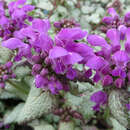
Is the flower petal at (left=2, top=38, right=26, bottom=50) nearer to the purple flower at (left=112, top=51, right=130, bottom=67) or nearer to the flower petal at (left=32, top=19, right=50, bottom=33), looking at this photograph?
the flower petal at (left=32, top=19, right=50, bottom=33)

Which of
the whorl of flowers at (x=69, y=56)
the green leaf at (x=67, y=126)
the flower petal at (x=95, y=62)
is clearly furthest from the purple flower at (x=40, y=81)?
the green leaf at (x=67, y=126)

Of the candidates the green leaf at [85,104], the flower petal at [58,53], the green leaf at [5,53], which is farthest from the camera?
the green leaf at [85,104]

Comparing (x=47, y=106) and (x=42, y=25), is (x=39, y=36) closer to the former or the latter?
(x=42, y=25)

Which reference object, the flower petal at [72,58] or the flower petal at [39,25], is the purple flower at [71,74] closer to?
the flower petal at [72,58]

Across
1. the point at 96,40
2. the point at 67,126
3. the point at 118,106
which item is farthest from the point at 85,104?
the point at 96,40

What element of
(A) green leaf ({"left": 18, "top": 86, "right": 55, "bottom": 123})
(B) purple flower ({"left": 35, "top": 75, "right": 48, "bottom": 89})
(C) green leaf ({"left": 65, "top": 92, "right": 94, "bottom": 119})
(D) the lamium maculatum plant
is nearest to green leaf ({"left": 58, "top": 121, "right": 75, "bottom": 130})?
(C) green leaf ({"left": 65, "top": 92, "right": 94, "bottom": 119})

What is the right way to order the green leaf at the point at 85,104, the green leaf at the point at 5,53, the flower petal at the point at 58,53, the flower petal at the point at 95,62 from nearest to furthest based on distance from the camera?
the flower petal at the point at 58,53, the flower petal at the point at 95,62, the green leaf at the point at 5,53, the green leaf at the point at 85,104

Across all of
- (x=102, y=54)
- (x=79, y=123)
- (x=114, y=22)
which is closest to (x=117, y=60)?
(x=102, y=54)

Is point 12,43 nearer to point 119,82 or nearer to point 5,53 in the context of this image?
point 5,53
